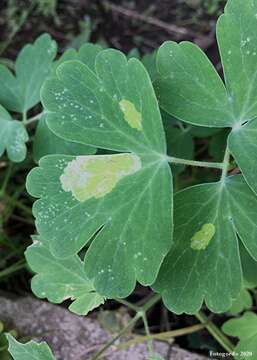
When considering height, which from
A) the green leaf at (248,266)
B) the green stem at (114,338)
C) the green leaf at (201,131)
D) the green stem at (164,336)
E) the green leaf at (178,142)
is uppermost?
the green leaf at (201,131)

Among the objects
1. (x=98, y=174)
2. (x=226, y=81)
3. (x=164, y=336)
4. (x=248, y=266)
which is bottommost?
(x=164, y=336)

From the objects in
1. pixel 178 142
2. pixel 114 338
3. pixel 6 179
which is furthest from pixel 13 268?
pixel 178 142

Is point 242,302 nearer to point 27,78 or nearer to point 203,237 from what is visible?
point 203,237

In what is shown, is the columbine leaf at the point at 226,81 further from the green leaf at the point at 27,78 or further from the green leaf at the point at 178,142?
the green leaf at the point at 27,78

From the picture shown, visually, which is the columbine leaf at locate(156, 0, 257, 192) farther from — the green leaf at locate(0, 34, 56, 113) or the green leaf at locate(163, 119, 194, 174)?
the green leaf at locate(0, 34, 56, 113)

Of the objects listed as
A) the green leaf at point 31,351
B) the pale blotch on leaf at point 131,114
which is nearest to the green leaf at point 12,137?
the pale blotch on leaf at point 131,114

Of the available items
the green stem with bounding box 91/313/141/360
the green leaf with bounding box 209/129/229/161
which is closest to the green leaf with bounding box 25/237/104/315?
the green stem with bounding box 91/313/141/360
